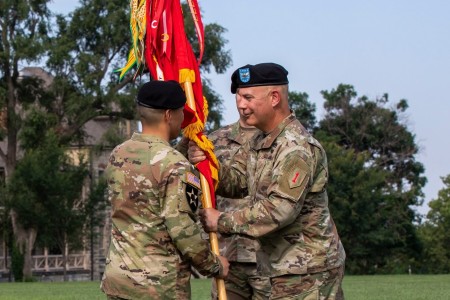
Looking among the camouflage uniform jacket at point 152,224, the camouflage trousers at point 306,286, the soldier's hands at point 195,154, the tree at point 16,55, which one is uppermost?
the tree at point 16,55

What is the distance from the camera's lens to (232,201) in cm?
881

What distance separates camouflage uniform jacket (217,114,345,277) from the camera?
21.8ft

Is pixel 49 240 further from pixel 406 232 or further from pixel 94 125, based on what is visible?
pixel 406 232

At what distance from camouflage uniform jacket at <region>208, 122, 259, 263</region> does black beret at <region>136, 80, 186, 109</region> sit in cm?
161

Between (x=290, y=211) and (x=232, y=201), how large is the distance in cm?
222

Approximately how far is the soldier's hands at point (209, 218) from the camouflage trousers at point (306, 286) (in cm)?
55

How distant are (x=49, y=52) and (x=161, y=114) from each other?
47.5 m

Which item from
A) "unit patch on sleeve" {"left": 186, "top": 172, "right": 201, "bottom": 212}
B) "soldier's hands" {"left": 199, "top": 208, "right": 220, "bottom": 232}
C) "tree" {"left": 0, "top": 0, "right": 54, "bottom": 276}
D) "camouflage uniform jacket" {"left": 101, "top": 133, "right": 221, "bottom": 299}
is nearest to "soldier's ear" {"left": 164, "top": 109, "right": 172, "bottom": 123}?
"camouflage uniform jacket" {"left": 101, "top": 133, "right": 221, "bottom": 299}

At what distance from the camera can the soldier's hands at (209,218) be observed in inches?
279

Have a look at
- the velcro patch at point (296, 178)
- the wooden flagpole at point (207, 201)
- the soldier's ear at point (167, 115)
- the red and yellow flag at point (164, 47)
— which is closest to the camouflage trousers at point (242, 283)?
the wooden flagpole at point (207, 201)

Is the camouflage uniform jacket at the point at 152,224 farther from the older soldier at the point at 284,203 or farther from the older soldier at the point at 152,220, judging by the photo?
the older soldier at the point at 284,203

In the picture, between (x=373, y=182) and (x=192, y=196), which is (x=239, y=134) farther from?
(x=373, y=182)

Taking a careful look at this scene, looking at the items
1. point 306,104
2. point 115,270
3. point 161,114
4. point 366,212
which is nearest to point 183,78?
point 161,114

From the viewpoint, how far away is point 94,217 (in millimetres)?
56594
